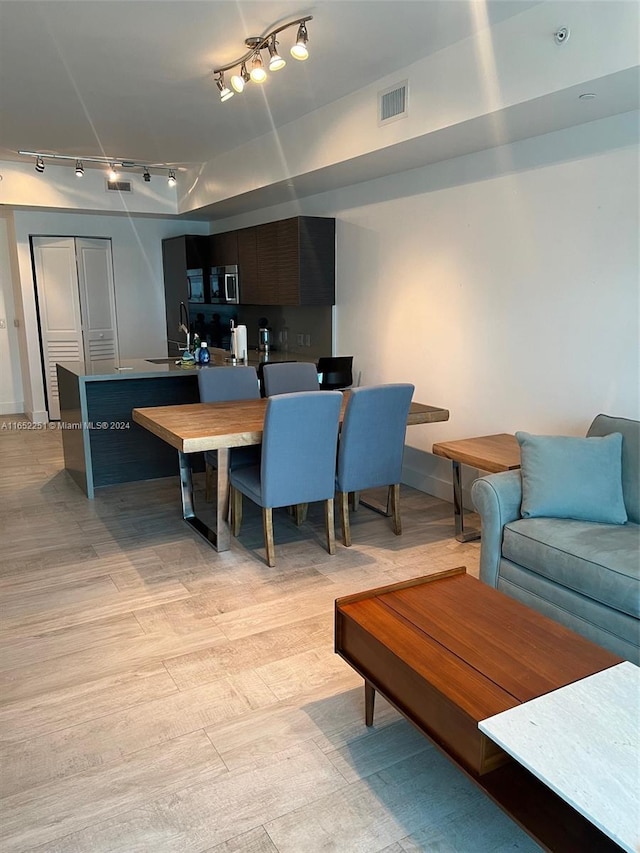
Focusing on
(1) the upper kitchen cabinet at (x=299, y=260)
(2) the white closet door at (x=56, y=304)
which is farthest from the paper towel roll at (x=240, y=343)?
(2) the white closet door at (x=56, y=304)

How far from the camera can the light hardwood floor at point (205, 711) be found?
174 centimetres

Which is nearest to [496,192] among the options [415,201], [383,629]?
[415,201]

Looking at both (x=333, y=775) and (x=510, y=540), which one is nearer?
(x=333, y=775)

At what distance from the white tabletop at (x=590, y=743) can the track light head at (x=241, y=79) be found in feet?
10.0

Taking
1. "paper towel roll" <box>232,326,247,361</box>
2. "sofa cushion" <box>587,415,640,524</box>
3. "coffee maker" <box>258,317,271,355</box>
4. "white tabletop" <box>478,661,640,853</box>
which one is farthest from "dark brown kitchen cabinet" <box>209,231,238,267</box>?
"white tabletop" <box>478,661,640,853</box>

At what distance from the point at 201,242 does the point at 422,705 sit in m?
6.18

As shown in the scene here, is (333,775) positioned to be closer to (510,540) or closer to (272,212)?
(510,540)

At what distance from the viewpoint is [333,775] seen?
1.93 metres

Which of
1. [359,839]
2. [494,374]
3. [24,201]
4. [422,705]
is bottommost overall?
[359,839]

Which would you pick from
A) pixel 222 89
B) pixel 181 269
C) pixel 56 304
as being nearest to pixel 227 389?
pixel 222 89

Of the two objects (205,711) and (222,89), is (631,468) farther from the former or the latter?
(222,89)

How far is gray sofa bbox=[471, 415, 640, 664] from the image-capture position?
225cm

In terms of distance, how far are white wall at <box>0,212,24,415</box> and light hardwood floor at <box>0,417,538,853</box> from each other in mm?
4446

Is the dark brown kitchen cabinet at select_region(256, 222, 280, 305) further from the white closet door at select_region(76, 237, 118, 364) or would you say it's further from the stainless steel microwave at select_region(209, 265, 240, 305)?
the white closet door at select_region(76, 237, 118, 364)
